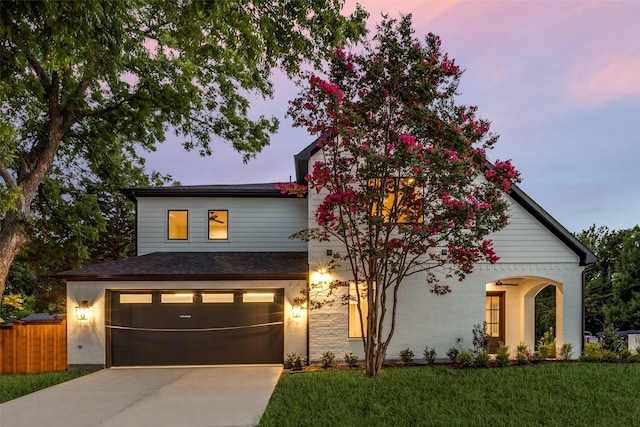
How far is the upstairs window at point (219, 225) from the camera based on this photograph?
12539 mm

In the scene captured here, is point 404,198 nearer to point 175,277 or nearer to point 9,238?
point 175,277

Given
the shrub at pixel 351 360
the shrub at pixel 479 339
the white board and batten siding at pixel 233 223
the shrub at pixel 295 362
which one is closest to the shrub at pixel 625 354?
the shrub at pixel 479 339

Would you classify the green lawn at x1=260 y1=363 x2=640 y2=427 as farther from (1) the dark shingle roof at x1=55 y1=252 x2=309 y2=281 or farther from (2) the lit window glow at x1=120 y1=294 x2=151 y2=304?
(2) the lit window glow at x1=120 y1=294 x2=151 y2=304

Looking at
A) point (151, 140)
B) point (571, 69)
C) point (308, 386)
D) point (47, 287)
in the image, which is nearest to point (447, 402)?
point (308, 386)

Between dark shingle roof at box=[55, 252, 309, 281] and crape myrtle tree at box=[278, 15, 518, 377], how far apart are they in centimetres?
281

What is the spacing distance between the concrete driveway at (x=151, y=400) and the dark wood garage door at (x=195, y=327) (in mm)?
730

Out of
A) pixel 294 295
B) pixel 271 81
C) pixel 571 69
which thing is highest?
pixel 571 69

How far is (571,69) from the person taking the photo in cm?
2239

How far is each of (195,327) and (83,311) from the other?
294 cm

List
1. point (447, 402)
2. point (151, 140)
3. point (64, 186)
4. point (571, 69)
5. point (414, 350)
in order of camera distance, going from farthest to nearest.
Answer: point (571, 69)
point (64, 186)
point (151, 140)
point (414, 350)
point (447, 402)

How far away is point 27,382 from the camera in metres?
8.59

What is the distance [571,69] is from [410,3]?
61.1ft

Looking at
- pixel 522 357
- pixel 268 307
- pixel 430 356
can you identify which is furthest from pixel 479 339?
pixel 268 307

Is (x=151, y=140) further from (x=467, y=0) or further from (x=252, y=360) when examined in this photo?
(x=467, y=0)
